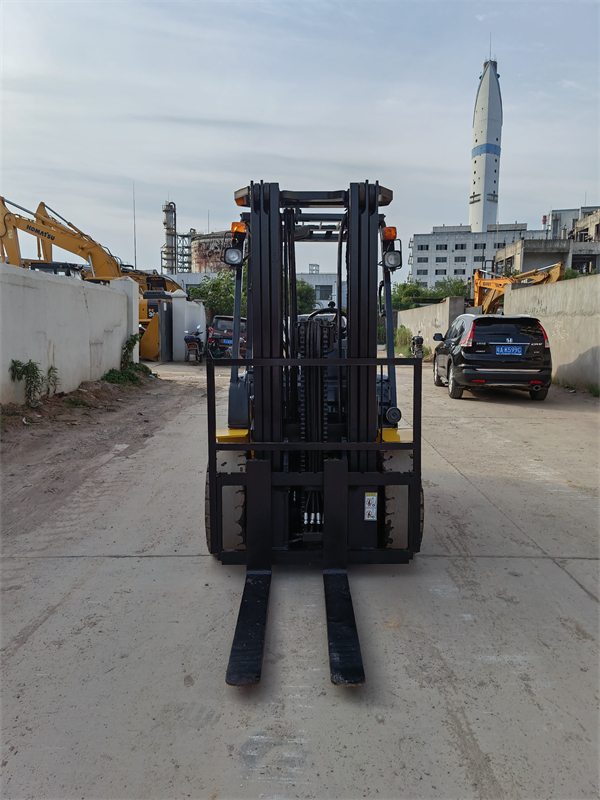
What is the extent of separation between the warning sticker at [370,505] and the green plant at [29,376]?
6.95m

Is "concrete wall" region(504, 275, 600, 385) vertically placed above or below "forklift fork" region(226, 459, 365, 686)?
above

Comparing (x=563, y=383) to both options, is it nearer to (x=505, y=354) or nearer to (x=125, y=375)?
(x=505, y=354)

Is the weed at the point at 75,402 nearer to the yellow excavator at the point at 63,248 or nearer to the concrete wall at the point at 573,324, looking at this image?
the yellow excavator at the point at 63,248

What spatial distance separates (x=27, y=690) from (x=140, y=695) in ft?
1.84

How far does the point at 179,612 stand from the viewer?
3.46 metres

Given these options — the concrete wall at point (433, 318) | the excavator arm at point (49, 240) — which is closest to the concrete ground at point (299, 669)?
the excavator arm at point (49, 240)

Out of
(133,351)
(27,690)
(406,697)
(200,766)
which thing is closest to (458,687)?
(406,697)

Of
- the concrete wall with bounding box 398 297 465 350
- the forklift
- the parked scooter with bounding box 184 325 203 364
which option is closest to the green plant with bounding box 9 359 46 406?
the forklift

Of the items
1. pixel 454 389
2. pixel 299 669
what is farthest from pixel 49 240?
pixel 299 669

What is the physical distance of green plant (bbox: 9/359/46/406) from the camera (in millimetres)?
8828

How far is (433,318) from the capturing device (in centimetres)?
2583

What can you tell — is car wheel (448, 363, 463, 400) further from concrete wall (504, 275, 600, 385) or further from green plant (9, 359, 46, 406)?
green plant (9, 359, 46, 406)

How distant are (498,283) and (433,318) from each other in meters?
5.27

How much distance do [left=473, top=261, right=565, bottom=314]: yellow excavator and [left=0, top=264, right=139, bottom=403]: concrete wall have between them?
42.1ft
